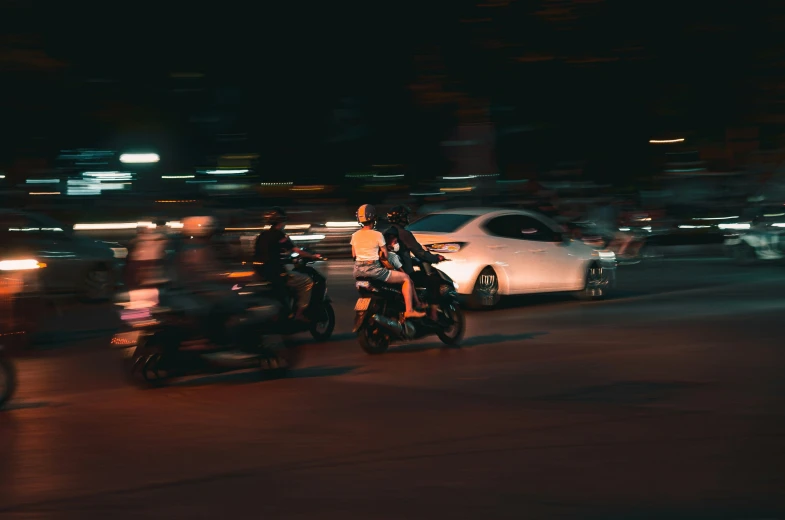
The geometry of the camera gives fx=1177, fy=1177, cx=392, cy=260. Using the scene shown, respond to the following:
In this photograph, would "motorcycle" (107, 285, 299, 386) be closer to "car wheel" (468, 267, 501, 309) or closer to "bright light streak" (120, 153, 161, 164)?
"car wheel" (468, 267, 501, 309)

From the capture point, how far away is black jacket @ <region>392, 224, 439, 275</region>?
14.0 meters

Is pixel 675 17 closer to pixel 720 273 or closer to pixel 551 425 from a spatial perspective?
pixel 720 273

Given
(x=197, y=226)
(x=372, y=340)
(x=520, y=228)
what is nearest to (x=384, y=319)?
(x=372, y=340)

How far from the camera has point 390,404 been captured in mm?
9898

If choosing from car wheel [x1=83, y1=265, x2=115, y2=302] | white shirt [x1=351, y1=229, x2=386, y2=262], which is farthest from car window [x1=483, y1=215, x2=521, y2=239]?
car wheel [x1=83, y1=265, x2=115, y2=302]

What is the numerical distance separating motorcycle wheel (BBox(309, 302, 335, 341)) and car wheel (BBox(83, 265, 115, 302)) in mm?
7346

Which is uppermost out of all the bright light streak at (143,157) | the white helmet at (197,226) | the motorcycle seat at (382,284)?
the bright light streak at (143,157)

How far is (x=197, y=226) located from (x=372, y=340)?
3007 millimetres

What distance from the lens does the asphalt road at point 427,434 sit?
21.4ft

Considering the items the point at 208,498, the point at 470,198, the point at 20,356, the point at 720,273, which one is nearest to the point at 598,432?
the point at 208,498

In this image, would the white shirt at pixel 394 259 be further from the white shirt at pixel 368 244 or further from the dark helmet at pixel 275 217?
the dark helmet at pixel 275 217

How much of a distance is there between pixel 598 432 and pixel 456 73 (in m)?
16.2

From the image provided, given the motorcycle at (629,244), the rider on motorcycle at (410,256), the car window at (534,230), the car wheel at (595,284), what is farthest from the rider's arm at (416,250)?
the motorcycle at (629,244)

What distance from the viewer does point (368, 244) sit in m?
13.2
